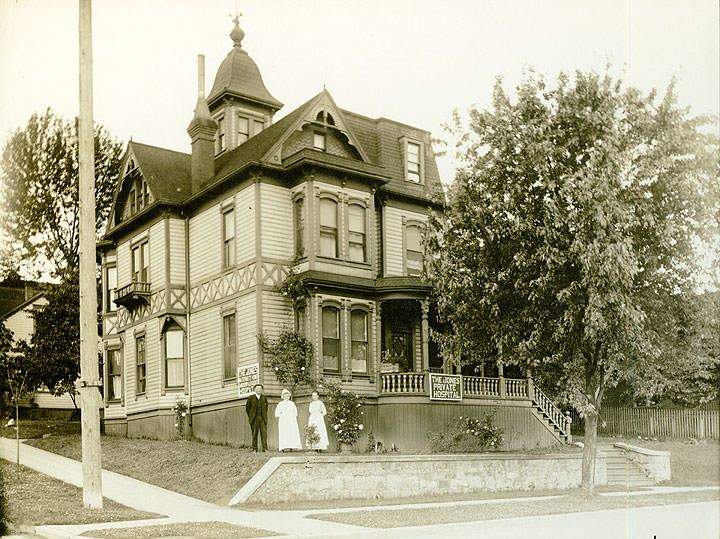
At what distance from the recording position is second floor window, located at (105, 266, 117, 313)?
29.1 meters

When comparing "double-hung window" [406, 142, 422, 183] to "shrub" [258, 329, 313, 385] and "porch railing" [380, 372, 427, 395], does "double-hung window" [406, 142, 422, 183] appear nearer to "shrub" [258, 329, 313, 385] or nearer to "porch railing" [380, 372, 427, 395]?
Result: "porch railing" [380, 372, 427, 395]

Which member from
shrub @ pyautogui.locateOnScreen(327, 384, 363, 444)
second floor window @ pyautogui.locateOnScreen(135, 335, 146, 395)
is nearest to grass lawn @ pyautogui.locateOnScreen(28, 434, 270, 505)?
shrub @ pyautogui.locateOnScreen(327, 384, 363, 444)

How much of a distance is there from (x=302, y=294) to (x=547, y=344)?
6.14m

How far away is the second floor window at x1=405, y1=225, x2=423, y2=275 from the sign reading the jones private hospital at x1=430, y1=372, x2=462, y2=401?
3.48 m

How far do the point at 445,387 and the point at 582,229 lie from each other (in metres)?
6.94

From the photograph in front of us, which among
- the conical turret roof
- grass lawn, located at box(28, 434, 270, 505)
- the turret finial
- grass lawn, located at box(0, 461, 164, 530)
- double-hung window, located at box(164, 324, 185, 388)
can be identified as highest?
the conical turret roof

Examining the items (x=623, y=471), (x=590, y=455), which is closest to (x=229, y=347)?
(x=590, y=455)

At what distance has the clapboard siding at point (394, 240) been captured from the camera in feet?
81.6

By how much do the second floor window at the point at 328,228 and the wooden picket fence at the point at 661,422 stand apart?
9.86 metres

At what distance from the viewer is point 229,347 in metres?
22.9

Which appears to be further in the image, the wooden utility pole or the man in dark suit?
the man in dark suit

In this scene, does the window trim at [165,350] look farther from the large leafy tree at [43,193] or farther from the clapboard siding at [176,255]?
the large leafy tree at [43,193]

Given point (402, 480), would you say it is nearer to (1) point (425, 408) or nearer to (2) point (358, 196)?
(1) point (425, 408)

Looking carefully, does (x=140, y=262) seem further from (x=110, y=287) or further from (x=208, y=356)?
(x=208, y=356)
